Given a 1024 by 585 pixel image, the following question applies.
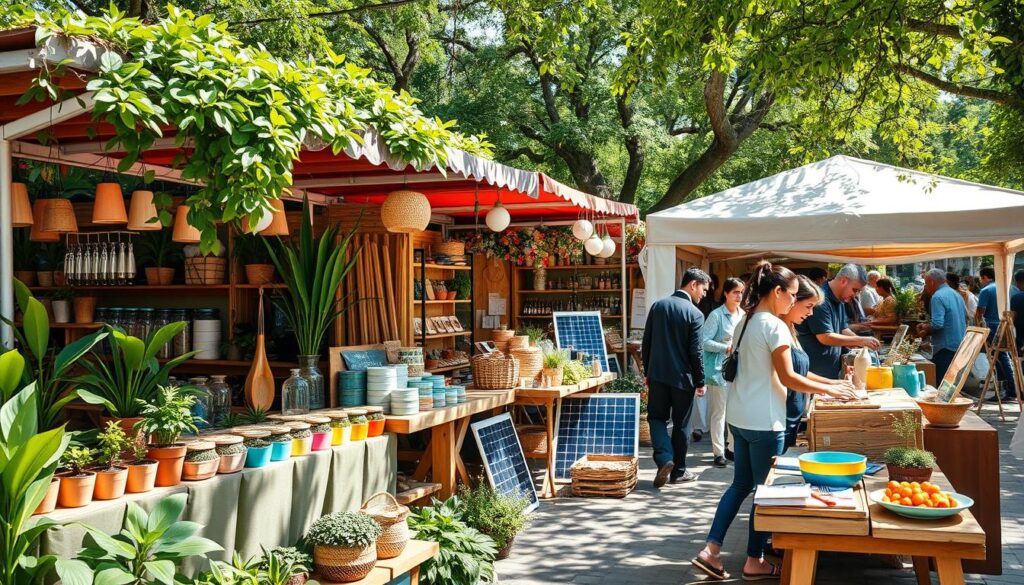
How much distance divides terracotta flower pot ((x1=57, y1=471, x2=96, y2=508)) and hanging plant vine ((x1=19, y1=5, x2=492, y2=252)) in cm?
98

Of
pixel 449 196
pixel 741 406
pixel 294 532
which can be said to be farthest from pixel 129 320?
pixel 741 406

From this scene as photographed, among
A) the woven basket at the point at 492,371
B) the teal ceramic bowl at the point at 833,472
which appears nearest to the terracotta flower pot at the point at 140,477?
the teal ceramic bowl at the point at 833,472

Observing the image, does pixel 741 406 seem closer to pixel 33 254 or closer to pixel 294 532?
Result: pixel 294 532

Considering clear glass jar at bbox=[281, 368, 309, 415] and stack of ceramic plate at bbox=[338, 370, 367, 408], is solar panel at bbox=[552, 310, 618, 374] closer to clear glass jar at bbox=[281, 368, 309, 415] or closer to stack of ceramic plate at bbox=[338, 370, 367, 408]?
stack of ceramic plate at bbox=[338, 370, 367, 408]

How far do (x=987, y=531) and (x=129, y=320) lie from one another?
632cm

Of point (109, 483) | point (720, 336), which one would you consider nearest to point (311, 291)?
point (109, 483)

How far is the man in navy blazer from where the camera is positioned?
6.73 metres

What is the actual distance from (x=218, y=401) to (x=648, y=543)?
280 cm

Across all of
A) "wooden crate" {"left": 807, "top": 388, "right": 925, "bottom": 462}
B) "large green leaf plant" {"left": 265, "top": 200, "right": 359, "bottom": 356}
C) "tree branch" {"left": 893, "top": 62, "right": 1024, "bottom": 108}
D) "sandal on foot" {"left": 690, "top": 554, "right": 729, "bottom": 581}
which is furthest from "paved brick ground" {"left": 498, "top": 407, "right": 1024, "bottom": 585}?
"tree branch" {"left": 893, "top": 62, "right": 1024, "bottom": 108}

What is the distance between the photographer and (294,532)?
3.91 meters

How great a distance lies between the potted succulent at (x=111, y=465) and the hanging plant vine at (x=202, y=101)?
80 centimetres

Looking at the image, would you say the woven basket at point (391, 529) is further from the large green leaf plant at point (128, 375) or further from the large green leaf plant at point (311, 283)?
the large green leaf plant at point (311, 283)

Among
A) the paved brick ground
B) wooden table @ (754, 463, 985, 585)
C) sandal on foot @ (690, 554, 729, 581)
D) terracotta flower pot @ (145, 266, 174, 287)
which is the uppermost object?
terracotta flower pot @ (145, 266, 174, 287)

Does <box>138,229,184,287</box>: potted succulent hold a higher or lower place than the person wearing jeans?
higher
